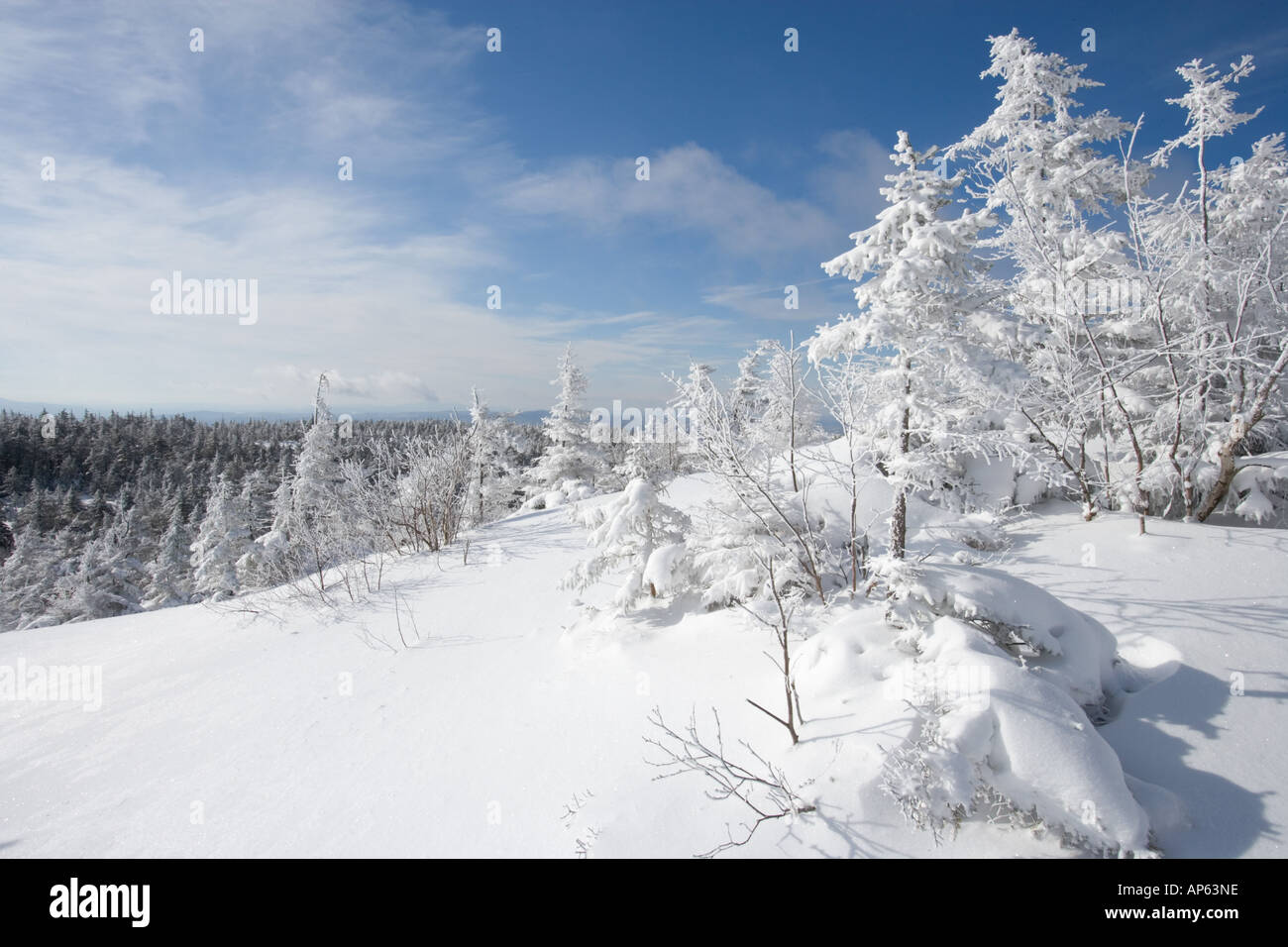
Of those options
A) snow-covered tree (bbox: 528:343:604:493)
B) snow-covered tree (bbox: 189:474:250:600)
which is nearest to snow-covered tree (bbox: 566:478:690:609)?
snow-covered tree (bbox: 528:343:604:493)

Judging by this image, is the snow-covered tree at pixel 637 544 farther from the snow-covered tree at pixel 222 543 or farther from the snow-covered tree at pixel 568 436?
the snow-covered tree at pixel 222 543

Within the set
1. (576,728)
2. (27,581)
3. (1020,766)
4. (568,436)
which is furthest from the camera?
(27,581)

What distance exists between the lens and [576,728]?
21.0 feet

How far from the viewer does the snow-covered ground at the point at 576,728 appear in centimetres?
416

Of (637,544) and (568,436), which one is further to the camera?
(568,436)

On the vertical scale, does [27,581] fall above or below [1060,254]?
below

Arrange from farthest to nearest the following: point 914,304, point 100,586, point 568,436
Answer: point 100,586 < point 568,436 < point 914,304

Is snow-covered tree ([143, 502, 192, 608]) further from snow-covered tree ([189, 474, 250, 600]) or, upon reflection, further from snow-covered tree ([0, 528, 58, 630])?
snow-covered tree ([189, 474, 250, 600])

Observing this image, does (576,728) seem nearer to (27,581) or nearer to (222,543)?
(222,543)

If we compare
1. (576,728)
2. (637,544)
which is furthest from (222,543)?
(576,728)

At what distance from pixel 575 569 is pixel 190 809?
17.9ft

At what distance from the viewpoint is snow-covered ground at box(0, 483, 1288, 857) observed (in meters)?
4.16

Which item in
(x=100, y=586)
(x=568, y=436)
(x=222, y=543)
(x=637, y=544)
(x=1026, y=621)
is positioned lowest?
(x=100, y=586)
